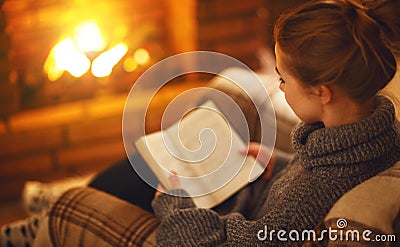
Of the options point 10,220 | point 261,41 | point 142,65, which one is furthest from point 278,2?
point 10,220

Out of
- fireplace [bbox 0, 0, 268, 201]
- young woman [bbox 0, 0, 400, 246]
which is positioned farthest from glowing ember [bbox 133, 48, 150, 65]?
young woman [bbox 0, 0, 400, 246]

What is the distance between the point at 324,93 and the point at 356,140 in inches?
3.5

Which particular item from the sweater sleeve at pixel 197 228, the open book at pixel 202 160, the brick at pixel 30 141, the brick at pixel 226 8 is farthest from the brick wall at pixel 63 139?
the sweater sleeve at pixel 197 228

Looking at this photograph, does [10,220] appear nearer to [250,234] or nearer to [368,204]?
[250,234]

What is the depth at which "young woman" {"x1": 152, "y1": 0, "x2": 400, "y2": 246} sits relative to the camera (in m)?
0.95

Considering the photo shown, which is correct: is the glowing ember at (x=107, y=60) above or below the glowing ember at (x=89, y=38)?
below

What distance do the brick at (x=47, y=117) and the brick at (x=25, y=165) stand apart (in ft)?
0.41

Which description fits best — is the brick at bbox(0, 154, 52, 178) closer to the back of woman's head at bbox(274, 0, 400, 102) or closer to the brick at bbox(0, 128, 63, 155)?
the brick at bbox(0, 128, 63, 155)

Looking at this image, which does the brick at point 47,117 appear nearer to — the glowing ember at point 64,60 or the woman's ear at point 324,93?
the glowing ember at point 64,60

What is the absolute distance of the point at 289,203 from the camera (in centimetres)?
103

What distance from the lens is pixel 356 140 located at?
99cm

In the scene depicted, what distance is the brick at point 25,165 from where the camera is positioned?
2406 mm

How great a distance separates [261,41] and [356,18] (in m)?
1.80

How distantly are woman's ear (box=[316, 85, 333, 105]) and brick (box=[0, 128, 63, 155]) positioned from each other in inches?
63.3
